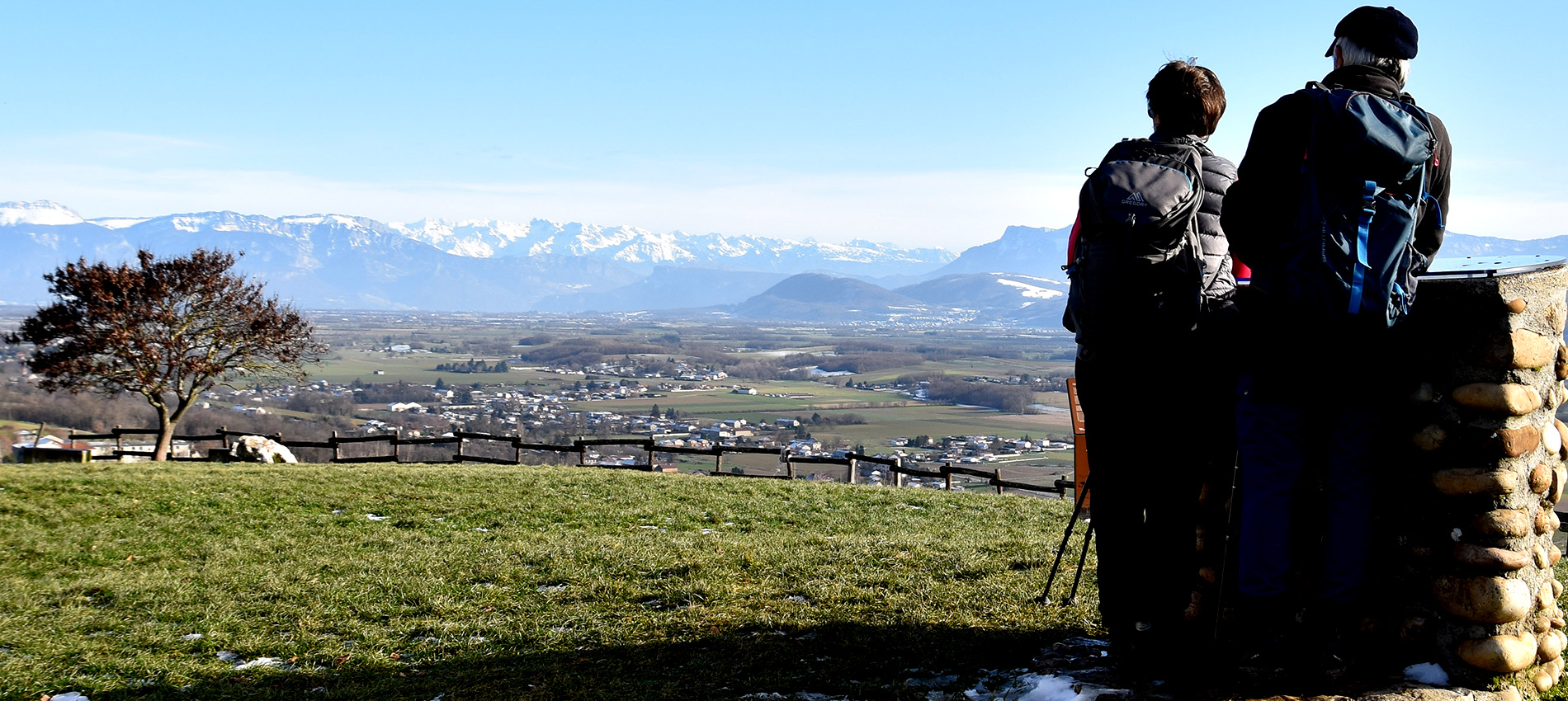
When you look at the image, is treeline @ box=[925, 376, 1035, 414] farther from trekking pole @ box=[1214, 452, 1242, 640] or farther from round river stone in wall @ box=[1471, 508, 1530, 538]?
round river stone in wall @ box=[1471, 508, 1530, 538]

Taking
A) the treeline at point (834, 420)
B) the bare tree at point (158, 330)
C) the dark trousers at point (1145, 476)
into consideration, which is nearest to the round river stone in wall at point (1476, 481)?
the dark trousers at point (1145, 476)

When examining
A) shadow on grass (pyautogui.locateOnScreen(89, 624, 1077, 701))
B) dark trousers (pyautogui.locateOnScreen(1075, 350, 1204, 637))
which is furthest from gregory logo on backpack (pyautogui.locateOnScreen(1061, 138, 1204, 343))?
shadow on grass (pyautogui.locateOnScreen(89, 624, 1077, 701))

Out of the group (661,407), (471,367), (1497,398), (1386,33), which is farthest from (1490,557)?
(471,367)

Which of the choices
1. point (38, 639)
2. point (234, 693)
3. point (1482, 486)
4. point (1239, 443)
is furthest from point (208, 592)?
point (1482, 486)

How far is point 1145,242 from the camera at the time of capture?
130 inches

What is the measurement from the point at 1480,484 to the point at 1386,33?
152 centimetres

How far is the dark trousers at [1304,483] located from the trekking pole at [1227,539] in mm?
78

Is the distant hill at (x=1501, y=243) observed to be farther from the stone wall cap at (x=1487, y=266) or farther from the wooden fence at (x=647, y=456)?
the stone wall cap at (x=1487, y=266)

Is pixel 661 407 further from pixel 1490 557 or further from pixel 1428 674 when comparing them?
pixel 1490 557

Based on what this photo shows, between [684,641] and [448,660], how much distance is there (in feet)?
4.11

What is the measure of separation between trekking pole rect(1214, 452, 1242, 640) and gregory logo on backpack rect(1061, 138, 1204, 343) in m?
0.56

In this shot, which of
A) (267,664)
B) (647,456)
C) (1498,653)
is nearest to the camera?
(1498,653)

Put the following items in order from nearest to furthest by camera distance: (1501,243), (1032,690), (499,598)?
(1032,690) → (499,598) → (1501,243)

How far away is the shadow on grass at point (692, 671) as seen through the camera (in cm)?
416
